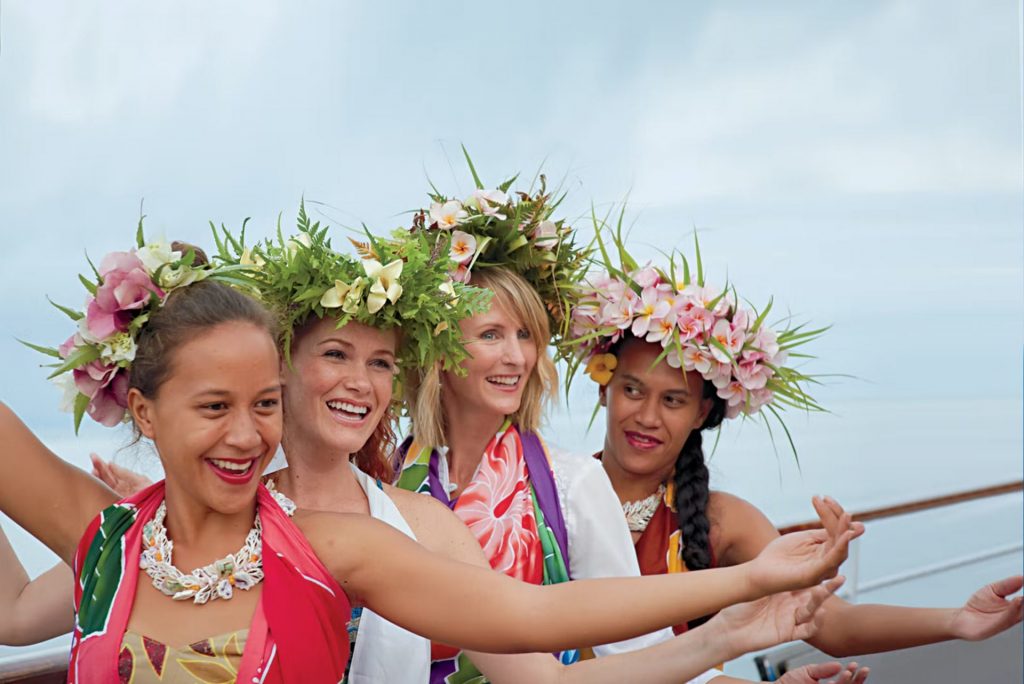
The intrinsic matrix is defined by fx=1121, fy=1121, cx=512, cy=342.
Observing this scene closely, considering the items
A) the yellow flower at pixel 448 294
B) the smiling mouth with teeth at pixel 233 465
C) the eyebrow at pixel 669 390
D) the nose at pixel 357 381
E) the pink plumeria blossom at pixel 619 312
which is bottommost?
the smiling mouth with teeth at pixel 233 465

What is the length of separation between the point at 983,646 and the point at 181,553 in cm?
329

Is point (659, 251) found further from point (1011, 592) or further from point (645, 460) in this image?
point (1011, 592)

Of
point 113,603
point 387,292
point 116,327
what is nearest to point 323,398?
point 387,292

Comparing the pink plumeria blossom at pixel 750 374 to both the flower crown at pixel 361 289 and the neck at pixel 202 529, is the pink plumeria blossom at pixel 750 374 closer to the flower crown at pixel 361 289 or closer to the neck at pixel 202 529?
the flower crown at pixel 361 289

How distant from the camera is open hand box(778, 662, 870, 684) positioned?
1936 millimetres

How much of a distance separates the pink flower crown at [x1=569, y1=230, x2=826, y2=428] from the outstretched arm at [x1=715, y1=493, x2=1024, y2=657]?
265 mm

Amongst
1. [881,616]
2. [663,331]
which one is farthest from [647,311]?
[881,616]

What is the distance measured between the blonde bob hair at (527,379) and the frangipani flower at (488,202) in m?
0.12

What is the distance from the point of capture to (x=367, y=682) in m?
1.95

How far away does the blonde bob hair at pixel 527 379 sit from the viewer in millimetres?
2354

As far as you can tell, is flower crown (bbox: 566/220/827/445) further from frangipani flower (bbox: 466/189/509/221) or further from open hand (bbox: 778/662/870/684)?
open hand (bbox: 778/662/870/684)

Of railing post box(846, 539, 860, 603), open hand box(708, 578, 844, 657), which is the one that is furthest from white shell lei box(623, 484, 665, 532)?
railing post box(846, 539, 860, 603)

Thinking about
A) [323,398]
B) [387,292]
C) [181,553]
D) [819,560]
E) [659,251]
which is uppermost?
[659,251]

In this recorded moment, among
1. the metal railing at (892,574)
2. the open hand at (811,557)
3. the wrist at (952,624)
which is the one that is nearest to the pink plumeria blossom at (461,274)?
the open hand at (811,557)
